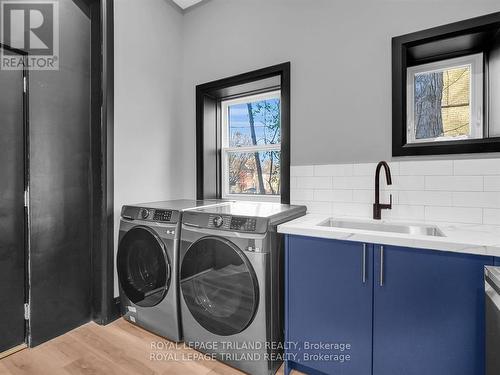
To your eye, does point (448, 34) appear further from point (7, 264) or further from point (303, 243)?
point (7, 264)

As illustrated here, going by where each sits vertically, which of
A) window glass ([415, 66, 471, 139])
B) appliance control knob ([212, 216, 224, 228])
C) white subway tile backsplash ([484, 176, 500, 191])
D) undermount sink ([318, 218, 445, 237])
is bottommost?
undermount sink ([318, 218, 445, 237])

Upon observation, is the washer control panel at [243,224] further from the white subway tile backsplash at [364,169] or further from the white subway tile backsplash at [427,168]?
the white subway tile backsplash at [427,168]

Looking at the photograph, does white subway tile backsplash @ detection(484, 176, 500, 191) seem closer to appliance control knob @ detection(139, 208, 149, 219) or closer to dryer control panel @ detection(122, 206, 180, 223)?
dryer control panel @ detection(122, 206, 180, 223)

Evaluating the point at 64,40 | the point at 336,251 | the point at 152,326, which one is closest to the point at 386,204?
the point at 336,251

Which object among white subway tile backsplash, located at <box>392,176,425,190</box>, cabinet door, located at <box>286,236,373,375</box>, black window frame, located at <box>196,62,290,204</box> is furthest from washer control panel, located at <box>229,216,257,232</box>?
white subway tile backsplash, located at <box>392,176,425,190</box>

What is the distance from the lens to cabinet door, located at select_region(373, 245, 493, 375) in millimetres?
1072

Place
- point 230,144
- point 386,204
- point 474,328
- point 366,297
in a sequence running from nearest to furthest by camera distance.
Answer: point 474,328, point 366,297, point 386,204, point 230,144

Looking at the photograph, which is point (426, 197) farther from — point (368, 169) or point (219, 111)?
point (219, 111)

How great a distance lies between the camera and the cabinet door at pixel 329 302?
1.28 meters

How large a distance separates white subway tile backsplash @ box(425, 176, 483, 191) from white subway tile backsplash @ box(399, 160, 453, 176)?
0.03m

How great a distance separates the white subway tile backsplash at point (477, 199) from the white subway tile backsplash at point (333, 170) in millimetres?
659

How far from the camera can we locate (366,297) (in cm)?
127

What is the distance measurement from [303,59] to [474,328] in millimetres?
1999

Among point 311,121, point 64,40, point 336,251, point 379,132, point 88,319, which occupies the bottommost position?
point 88,319
